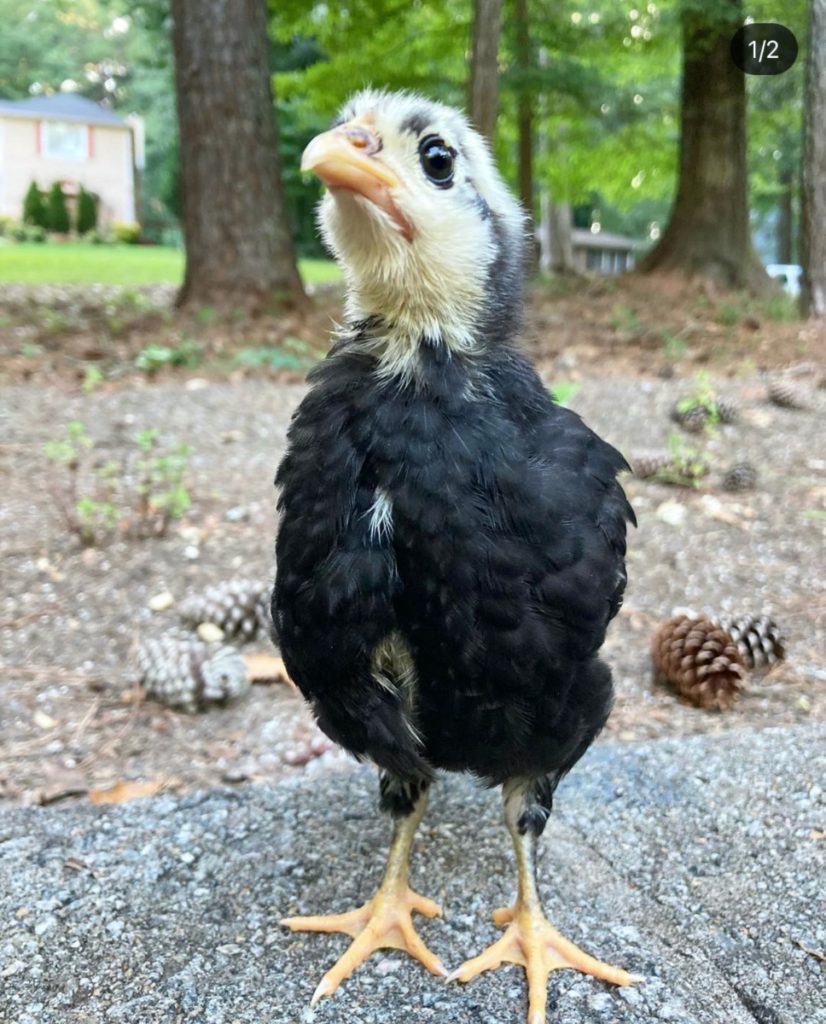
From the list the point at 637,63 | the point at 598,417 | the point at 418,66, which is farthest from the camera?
the point at 637,63

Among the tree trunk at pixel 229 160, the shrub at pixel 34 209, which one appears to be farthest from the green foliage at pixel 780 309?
the shrub at pixel 34 209

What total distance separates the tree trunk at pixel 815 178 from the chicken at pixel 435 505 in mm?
6596

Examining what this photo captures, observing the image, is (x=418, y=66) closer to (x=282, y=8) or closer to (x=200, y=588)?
(x=282, y=8)

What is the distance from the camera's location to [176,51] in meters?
7.38

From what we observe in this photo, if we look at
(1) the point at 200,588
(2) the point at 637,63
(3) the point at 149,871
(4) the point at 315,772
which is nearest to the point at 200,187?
(1) the point at 200,588

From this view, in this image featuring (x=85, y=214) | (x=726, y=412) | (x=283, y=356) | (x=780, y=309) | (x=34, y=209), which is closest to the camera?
(x=726, y=412)

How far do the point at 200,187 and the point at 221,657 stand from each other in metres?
5.39

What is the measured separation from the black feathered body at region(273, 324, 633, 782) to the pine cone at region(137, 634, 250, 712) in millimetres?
1492

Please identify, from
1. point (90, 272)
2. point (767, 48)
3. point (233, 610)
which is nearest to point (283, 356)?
point (233, 610)

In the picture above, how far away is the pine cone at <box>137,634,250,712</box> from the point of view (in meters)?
3.33

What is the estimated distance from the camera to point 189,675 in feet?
10.9

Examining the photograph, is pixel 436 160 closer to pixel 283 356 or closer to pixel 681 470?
pixel 681 470

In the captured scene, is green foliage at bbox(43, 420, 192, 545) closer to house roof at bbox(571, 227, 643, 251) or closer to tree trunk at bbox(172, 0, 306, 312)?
tree trunk at bbox(172, 0, 306, 312)

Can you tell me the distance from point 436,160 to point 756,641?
2.44 meters
